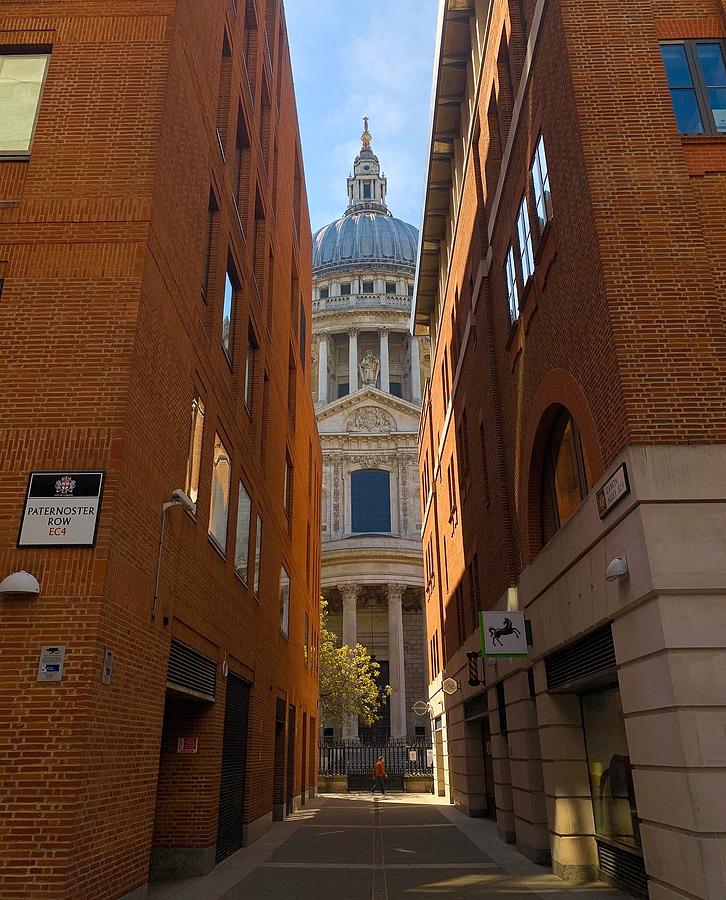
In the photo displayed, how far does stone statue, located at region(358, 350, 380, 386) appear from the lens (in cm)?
7212

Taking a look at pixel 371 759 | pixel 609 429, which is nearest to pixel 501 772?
pixel 609 429

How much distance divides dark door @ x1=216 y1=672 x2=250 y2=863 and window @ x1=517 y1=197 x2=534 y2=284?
970cm

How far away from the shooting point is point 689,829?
7.14m

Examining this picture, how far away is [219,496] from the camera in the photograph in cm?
1414

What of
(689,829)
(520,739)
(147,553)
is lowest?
(689,829)

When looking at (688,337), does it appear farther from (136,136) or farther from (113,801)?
(113,801)

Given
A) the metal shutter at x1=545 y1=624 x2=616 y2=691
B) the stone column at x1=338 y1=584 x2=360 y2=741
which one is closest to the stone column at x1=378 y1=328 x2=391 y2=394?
the stone column at x1=338 y1=584 x2=360 y2=741

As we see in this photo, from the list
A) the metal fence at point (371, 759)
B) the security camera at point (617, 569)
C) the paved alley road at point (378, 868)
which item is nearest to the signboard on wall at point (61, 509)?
the paved alley road at point (378, 868)

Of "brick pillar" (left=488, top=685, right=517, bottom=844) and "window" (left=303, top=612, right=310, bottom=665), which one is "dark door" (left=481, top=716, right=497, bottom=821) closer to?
"brick pillar" (left=488, top=685, right=517, bottom=844)

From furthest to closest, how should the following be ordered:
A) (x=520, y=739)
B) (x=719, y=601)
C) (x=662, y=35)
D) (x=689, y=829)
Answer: (x=520, y=739), (x=662, y=35), (x=719, y=601), (x=689, y=829)

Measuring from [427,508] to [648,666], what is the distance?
29061mm

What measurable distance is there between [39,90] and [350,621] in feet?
146

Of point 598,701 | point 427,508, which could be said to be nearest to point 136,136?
point 598,701

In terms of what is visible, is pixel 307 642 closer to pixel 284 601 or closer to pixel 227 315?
pixel 284 601
